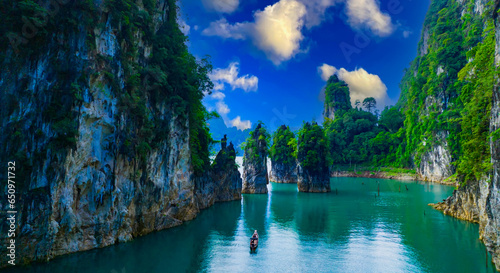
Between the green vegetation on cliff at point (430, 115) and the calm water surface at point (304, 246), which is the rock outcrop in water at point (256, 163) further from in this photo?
the green vegetation on cliff at point (430, 115)

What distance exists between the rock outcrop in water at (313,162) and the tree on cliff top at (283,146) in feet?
45.4

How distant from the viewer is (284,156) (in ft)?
249

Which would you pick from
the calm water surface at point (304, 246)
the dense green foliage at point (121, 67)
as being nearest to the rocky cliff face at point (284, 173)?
the calm water surface at point (304, 246)

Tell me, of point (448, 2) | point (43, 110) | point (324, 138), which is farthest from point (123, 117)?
point (448, 2)

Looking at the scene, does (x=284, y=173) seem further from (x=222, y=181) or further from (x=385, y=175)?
(x=222, y=181)

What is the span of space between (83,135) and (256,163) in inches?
1541

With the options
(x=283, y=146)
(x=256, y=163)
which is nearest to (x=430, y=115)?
(x=283, y=146)

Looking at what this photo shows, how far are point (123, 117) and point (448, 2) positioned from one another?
3946 inches

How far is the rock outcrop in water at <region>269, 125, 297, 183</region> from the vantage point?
246 ft

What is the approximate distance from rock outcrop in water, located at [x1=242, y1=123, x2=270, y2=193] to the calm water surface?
16416 millimetres

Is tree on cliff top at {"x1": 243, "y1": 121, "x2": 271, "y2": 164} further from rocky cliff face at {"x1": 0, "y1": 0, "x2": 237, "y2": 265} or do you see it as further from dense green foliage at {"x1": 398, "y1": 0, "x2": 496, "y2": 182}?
dense green foliage at {"x1": 398, "y1": 0, "x2": 496, "y2": 182}

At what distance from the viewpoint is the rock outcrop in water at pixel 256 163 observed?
55969mm

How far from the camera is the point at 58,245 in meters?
17.7

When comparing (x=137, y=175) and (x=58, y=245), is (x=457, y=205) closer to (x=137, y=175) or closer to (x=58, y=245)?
(x=137, y=175)
